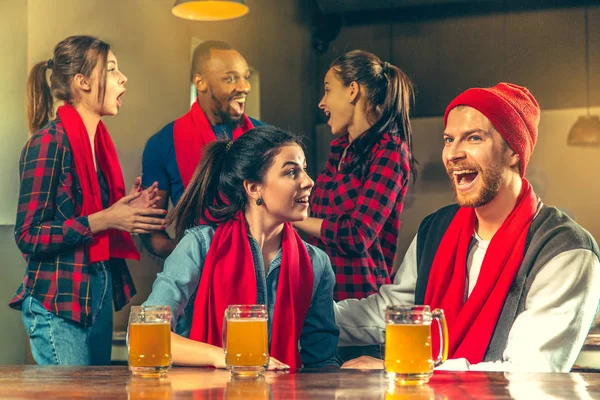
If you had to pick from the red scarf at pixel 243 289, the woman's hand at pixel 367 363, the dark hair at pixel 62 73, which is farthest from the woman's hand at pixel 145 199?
the woman's hand at pixel 367 363

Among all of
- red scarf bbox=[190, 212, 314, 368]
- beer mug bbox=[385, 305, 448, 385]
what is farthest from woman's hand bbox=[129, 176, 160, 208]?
beer mug bbox=[385, 305, 448, 385]

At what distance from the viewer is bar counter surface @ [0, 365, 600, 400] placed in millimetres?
1374

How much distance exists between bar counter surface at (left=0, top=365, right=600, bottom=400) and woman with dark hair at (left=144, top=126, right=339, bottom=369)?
0.59m

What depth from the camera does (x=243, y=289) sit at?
7.87 ft

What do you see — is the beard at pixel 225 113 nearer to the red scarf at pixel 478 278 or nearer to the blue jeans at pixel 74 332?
the blue jeans at pixel 74 332

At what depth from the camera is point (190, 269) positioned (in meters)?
2.30

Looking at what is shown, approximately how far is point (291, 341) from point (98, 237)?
1027 mm

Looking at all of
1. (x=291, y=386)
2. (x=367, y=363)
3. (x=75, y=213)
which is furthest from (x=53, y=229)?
(x=291, y=386)

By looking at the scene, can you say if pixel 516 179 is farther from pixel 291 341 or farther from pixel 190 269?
pixel 190 269

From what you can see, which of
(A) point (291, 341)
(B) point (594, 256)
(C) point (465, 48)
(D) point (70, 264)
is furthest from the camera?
(C) point (465, 48)

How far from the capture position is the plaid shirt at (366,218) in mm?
3057

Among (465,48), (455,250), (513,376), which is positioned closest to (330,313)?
(455,250)

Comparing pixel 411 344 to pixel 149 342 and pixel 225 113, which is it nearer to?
pixel 149 342

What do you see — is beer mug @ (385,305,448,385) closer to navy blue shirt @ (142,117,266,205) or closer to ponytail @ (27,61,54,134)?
navy blue shirt @ (142,117,266,205)
